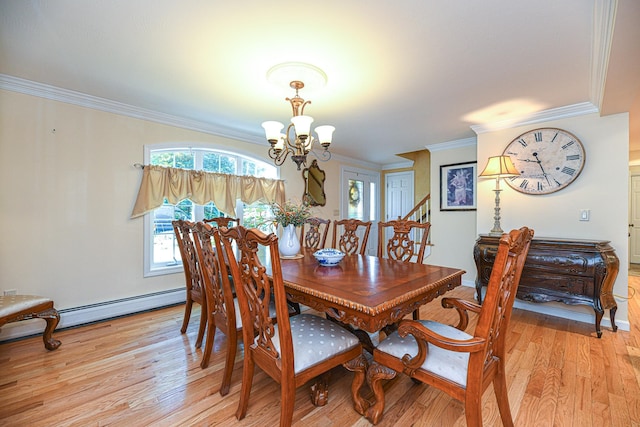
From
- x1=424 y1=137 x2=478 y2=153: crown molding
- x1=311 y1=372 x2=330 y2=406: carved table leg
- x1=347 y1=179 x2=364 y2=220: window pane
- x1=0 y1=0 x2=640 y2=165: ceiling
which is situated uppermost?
x1=0 y1=0 x2=640 y2=165: ceiling

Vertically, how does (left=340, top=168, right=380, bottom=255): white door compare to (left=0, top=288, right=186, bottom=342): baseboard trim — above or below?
above

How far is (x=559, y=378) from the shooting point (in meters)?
1.90

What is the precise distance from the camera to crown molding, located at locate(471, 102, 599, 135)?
9.38 ft

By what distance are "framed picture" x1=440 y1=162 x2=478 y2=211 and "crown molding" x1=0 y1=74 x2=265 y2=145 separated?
10.7ft

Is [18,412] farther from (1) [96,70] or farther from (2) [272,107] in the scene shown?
(2) [272,107]

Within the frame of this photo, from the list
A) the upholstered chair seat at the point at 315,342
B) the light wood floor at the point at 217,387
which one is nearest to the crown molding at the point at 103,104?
the light wood floor at the point at 217,387

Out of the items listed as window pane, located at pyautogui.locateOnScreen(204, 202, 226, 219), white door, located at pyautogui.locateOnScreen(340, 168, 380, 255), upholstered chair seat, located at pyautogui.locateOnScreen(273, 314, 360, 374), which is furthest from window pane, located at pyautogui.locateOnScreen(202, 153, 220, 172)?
upholstered chair seat, located at pyautogui.locateOnScreen(273, 314, 360, 374)

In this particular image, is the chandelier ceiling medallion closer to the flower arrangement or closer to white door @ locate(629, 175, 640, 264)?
the flower arrangement

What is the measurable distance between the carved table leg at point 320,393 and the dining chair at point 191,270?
3.76 feet

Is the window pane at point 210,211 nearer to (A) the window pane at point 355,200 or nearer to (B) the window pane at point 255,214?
(B) the window pane at point 255,214

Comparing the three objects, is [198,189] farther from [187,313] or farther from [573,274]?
[573,274]

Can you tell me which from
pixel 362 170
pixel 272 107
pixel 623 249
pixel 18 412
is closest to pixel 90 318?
pixel 18 412

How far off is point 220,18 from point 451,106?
2.39m

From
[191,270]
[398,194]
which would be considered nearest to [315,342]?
[191,270]
